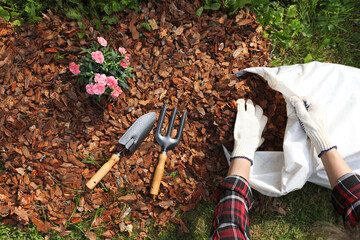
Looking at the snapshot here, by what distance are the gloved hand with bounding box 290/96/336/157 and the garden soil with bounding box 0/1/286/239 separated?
0.21m

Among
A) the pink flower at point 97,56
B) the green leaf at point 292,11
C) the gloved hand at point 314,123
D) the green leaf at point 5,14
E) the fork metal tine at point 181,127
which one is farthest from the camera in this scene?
the green leaf at point 292,11

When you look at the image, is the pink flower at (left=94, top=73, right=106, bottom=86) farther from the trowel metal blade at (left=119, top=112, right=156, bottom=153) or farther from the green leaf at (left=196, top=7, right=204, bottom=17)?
the green leaf at (left=196, top=7, right=204, bottom=17)

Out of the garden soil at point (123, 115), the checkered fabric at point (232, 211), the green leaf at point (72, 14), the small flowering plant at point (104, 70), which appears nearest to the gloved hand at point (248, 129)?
the garden soil at point (123, 115)

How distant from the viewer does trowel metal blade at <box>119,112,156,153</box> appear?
1.91 m

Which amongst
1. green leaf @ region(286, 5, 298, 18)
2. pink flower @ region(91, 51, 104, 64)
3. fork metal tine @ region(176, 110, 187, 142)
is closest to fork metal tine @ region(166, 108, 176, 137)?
fork metal tine @ region(176, 110, 187, 142)

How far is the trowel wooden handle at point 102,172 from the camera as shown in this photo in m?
1.84

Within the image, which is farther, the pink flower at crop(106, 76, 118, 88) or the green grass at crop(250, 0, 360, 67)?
the green grass at crop(250, 0, 360, 67)

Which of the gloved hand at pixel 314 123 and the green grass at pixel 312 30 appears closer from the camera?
the gloved hand at pixel 314 123

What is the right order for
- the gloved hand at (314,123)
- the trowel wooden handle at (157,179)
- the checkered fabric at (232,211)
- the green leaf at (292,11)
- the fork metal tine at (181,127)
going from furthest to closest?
1. the green leaf at (292,11)
2. the fork metal tine at (181,127)
3. the trowel wooden handle at (157,179)
4. the gloved hand at (314,123)
5. the checkered fabric at (232,211)

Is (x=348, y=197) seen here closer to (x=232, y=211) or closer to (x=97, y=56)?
(x=232, y=211)

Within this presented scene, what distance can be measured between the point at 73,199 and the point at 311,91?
203cm

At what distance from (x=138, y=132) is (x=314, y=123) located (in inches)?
50.6

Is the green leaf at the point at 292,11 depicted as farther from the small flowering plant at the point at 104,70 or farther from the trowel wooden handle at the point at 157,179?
the trowel wooden handle at the point at 157,179

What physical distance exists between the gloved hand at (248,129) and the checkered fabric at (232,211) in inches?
8.3
